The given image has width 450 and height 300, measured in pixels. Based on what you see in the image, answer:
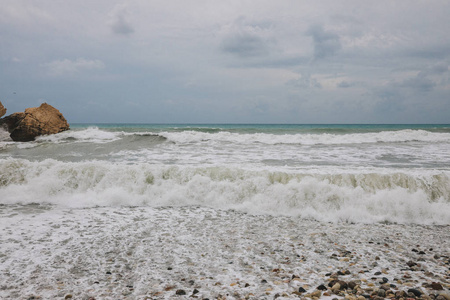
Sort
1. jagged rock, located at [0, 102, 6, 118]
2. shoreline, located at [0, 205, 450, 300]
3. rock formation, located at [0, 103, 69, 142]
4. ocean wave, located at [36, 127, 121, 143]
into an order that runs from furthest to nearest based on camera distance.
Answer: ocean wave, located at [36, 127, 121, 143], jagged rock, located at [0, 102, 6, 118], rock formation, located at [0, 103, 69, 142], shoreline, located at [0, 205, 450, 300]

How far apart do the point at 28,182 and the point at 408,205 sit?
31.6 feet

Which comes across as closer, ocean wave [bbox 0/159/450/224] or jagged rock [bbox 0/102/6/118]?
ocean wave [bbox 0/159/450/224]

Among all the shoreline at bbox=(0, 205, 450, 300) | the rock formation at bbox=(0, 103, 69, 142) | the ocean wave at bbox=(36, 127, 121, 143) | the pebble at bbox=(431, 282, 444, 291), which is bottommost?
the shoreline at bbox=(0, 205, 450, 300)

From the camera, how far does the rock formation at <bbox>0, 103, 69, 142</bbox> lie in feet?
57.4

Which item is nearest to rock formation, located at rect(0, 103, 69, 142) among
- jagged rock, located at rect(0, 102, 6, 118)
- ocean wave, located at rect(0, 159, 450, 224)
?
jagged rock, located at rect(0, 102, 6, 118)

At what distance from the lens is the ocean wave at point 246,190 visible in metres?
5.86

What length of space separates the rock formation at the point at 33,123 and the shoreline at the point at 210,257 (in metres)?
15.1

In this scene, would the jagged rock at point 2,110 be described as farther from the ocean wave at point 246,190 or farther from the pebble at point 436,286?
the pebble at point 436,286

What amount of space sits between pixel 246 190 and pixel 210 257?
3170 millimetres

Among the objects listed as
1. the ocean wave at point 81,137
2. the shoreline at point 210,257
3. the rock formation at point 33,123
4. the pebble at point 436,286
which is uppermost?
the rock formation at point 33,123

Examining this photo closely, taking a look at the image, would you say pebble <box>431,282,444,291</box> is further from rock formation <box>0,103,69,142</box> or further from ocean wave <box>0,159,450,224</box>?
rock formation <box>0,103,69,142</box>

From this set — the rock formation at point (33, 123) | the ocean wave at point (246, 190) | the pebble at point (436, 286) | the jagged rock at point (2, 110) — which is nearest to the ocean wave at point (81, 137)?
the rock formation at point (33, 123)

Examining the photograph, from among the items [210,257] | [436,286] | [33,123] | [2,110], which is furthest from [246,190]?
[2,110]

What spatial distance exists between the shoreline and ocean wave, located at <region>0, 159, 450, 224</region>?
23.2 inches
